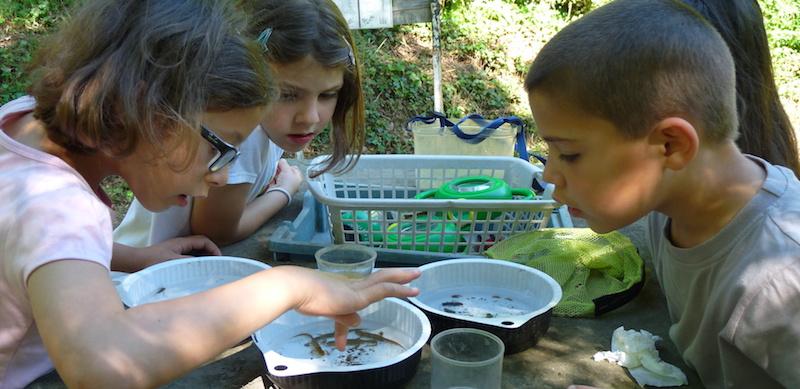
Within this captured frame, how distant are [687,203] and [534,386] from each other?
1.82ft

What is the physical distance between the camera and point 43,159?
125cm

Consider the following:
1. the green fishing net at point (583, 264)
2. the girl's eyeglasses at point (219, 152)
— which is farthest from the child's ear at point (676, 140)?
the girl's eyeglasses at point (219, 152)

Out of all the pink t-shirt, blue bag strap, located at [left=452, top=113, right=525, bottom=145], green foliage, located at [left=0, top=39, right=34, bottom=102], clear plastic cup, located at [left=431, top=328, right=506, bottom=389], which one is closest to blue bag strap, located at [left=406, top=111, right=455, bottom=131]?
blue bag strap, located at [left=452, top=113, right=525, bottom=145]

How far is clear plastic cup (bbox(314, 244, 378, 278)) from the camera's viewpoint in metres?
1.47

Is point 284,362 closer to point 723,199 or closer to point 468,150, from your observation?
point 723,199

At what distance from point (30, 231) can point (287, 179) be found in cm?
164

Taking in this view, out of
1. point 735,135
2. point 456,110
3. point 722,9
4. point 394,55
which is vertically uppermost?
point 722,9

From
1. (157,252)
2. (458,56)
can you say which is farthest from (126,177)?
(458,56)

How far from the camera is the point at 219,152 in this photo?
1.37m

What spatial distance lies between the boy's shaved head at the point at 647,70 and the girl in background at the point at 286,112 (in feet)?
3.13

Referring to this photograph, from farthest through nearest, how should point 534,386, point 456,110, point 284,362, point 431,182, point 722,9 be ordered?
point 456,110 → point 431,182 → point 722,9 → point 534,386 → point 284,362

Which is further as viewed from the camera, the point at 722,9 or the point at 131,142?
the point at 722,9

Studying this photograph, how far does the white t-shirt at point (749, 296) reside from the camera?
1138mm

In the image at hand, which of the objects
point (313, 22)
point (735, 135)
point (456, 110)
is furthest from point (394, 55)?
point (735, 135)
